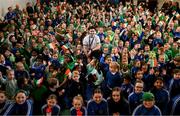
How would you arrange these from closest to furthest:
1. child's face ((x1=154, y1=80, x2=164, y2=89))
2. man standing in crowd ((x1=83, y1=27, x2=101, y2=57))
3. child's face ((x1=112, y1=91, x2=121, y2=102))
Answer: child's face ((x1=112, y1=91, x2=121, y2=102))
child's face ((x1=154, y1=80, x2=164, y2=89))
man standing in crowd ((x1=83, y1=27, x2=101, y2=57))

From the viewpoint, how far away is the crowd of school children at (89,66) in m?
6.94

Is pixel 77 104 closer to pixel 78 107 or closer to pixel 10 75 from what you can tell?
pixel 78 107

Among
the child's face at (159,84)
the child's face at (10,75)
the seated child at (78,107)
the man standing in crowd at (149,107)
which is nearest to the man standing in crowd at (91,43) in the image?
the child's face at (10,75)

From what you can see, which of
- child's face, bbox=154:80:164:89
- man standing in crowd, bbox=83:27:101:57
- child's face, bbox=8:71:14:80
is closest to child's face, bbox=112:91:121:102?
child's face, bbox=154:80:164:89

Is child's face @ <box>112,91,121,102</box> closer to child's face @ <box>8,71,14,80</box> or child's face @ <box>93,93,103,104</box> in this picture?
child's face @ <box>93,93,103,104</box>

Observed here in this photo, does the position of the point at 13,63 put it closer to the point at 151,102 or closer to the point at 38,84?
the point at 38,84

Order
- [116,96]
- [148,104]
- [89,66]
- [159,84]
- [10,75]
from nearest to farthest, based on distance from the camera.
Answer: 1. [148,104]
2. [116,96]
3. [159,84]
4. [10,75]
5. [89,66]

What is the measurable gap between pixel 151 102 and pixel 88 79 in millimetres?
3164

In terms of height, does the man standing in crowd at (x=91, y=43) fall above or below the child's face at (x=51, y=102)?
above

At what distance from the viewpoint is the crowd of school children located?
6.94 meters

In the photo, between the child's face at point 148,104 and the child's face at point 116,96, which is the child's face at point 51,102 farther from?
the child's face at point 148,104

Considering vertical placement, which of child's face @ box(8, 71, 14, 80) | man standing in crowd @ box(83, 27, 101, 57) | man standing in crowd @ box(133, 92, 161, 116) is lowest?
man standing in crowd @ box(133, 92, 161, 116)

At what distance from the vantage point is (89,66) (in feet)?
32.1

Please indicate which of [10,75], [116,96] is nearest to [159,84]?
[116,96]
